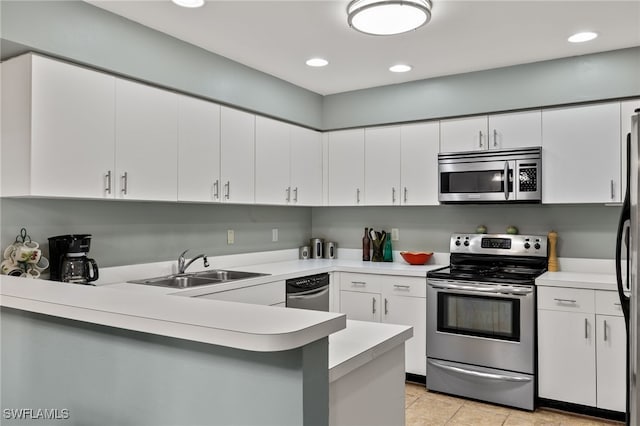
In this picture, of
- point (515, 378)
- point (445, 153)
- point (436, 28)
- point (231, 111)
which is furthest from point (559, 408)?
point (231, 111)

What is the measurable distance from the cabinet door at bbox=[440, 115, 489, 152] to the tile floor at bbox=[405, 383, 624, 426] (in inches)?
75.1

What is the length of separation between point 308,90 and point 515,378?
286 centimetres

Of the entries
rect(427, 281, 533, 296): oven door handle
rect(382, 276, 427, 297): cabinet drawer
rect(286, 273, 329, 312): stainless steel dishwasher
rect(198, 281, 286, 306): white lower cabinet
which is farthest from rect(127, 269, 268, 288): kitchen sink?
rect(427, 281, 533, 296): oven door handle

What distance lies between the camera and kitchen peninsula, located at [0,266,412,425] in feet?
3.93

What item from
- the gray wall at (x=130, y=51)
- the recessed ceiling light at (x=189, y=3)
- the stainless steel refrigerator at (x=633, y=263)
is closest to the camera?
the stainless steel refrigerator at (x=633, y=263)

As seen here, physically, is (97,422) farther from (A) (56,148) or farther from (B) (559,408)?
(B) (559,408)

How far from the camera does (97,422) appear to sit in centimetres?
156

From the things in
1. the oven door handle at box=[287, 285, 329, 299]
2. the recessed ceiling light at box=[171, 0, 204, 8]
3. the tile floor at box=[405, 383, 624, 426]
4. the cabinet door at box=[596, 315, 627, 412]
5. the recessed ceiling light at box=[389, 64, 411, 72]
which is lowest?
the tile floor at box=[405, 383, 624, 426]

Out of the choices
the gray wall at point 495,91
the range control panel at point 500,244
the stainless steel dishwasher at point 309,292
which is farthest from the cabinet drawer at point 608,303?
the stainless steel dishwasher at point 309,292

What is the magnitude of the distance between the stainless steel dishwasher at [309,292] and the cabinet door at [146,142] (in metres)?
1.12

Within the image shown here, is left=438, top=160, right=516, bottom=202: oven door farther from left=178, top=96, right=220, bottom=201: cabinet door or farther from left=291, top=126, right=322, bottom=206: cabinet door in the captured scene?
left=178, top=96, right=220, bottom=201: cabinet door

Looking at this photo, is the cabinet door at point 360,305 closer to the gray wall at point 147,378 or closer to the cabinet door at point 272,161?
the cabinet door at point 272,161

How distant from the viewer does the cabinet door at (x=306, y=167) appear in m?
4.21

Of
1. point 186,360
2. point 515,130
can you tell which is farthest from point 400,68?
point 186,360
